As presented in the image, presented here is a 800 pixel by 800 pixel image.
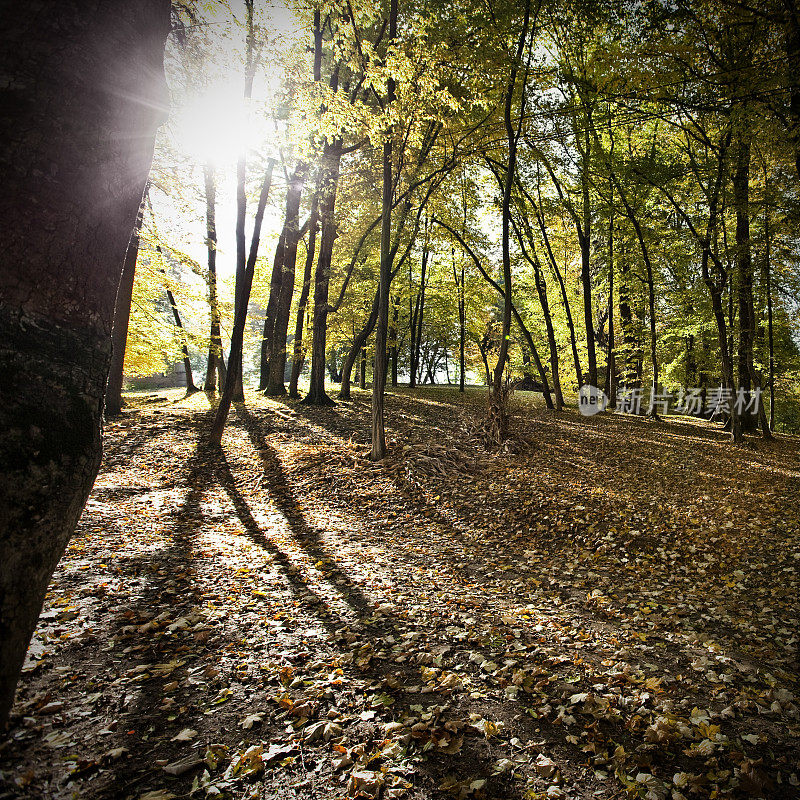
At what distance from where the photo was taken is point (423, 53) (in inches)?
328

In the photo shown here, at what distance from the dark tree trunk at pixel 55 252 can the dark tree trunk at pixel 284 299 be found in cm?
1482

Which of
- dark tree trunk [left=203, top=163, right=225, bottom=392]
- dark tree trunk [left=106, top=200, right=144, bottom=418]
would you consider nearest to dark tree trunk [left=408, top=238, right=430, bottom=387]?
dark tree trunk [left=203, top=163, right=225, bottom=392]

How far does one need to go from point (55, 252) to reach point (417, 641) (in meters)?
3.99

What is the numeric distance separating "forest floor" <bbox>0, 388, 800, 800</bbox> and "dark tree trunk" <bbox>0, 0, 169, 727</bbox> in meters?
1.18

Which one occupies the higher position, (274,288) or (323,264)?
(323,264)

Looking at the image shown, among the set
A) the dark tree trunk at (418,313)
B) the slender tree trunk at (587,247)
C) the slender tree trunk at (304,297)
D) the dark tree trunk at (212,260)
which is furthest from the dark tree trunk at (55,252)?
the dark tree trunk at (418,313)

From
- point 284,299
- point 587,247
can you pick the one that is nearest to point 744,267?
point 587,247

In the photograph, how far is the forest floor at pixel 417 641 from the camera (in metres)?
2.55

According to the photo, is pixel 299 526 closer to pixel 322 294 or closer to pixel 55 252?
pixel 55 252

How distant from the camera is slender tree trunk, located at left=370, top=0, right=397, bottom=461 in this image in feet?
28.7

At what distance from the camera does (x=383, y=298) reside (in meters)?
9.34

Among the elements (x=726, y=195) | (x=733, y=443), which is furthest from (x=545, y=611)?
(x=726, y=195)

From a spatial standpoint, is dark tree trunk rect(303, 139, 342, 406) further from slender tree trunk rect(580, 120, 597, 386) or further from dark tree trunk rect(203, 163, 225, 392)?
slender tree trunk rect(580, 120, 597, 386)

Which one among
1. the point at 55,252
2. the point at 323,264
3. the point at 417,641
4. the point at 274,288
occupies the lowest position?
the point at 417,641
